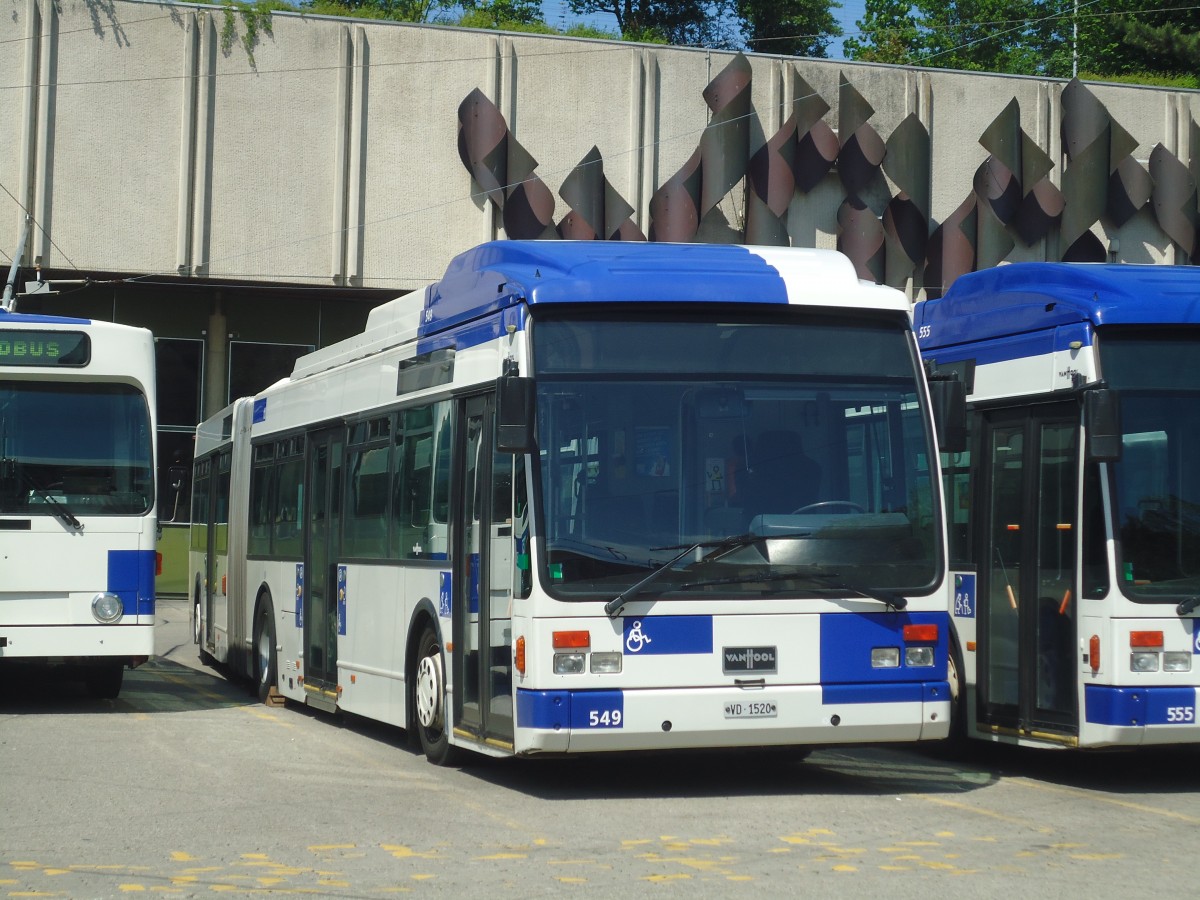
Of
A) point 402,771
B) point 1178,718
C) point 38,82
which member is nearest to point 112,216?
point 38,82

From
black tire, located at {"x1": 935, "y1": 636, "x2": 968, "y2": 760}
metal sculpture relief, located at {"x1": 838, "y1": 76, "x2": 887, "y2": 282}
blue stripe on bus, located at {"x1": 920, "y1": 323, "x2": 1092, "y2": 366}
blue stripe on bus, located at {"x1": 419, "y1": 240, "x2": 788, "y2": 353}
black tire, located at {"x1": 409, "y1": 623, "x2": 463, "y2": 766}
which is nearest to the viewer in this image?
blue stripe on bus, located at {"x1": 419, "y1": 240, "x2": 788, "y2": 353}

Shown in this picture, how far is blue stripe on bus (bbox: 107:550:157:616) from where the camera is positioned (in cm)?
1407

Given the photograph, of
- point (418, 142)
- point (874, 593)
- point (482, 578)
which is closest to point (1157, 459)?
point (874, 593)

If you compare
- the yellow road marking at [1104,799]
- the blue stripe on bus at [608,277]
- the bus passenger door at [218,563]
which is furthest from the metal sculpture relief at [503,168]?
the yellow road marking at [1104,799]

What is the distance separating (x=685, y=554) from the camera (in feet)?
31.3

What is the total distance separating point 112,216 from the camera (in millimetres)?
30609

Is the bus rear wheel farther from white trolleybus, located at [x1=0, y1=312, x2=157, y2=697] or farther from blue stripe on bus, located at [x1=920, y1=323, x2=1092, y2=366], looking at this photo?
blue stripe on bus, located at [x1=920, y1=323, x2=1092, y2=366]

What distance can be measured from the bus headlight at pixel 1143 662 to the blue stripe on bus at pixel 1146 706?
112mm

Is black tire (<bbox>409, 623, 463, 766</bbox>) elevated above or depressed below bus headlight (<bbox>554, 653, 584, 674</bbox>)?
below

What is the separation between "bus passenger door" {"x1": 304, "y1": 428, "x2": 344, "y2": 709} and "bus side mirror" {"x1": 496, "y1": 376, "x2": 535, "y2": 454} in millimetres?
4969

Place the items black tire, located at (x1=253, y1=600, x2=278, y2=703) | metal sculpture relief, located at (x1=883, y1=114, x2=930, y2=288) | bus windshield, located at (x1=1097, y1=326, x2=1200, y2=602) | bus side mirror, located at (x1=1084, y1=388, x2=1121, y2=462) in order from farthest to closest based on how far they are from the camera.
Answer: metal sculpture relief, located at (x1=883, y1=114, x2=930, y2=288) → black tire, located at (x1=253, y1=600, x2=278, y2=703) → bus windshield, located at (x1=1097, y1=326, x2=1200, y2=602) → bus side mirror, located at (x1=1084, y1=388, x2=1121, y2=462)

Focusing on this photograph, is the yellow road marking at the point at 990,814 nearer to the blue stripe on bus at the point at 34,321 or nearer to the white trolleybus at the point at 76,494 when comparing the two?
the white trolleybus at the point at 76,494

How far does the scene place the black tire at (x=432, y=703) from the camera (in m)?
11.1

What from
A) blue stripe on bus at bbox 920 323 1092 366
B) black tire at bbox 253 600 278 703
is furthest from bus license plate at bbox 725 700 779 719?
black tire at bbox 253 600 278 703
